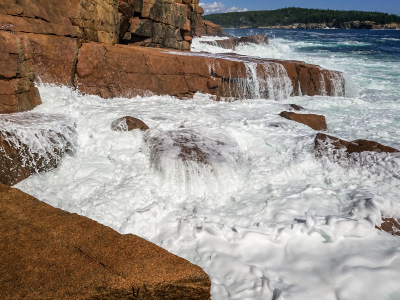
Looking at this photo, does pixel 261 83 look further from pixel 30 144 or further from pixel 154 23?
pixel 154 23

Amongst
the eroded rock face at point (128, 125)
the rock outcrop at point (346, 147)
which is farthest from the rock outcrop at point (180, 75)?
the rock outcrop at point (346, 147)

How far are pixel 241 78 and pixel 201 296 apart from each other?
590cm

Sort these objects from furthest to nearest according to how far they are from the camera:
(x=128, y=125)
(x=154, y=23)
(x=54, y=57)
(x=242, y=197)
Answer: (x=154, y=23)
(x=54, y=57)
(x=128, y=125)
(x=242, y=197)

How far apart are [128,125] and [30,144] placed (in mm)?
1308

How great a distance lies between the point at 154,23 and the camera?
432 inches

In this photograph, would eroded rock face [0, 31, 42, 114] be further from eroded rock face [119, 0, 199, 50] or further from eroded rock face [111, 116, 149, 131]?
eroded rock face [119, 0, 199, 50]

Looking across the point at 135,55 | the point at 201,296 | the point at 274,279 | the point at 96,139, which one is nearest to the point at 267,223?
the point at 274,279

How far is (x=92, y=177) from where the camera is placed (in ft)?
11.7

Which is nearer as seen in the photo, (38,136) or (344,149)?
(38,136)

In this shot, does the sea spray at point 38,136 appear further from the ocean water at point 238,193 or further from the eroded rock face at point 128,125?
the eroded rock face at point 128,125

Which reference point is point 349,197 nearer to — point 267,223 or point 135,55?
point 267,223

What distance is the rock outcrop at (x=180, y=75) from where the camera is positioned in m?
5.91

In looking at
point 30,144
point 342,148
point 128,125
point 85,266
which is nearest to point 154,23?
point 128,125

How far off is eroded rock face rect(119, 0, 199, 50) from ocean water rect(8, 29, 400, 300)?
197 inches
